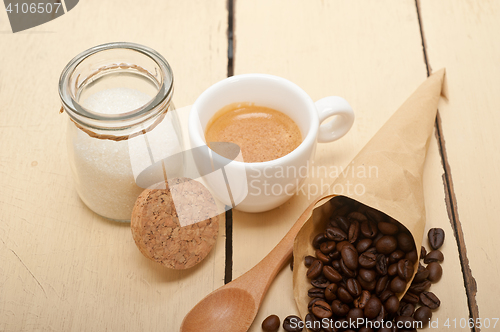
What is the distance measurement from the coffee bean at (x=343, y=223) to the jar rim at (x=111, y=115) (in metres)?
0.47

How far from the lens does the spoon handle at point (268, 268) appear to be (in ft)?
3.44

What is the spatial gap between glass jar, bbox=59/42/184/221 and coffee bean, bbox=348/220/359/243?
1.43ft

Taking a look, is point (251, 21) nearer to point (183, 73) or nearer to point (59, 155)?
point (183, 73)

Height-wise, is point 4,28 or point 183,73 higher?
point 4,28

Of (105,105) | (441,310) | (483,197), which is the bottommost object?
(441,310)

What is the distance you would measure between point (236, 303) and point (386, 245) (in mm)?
357

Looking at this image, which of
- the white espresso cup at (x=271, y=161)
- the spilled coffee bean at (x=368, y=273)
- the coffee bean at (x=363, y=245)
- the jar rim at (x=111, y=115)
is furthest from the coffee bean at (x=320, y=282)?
the jar rim at (x=111, y=115)

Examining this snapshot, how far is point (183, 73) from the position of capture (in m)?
1.45

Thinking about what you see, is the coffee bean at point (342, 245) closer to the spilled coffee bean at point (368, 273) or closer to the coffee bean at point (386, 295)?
the spilled coffee bean at point (368, 273)

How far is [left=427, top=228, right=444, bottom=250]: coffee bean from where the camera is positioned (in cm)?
113

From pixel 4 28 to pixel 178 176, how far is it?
857mm

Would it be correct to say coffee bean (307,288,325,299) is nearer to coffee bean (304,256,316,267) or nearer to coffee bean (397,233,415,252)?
coffee bean (304,256,316,267)

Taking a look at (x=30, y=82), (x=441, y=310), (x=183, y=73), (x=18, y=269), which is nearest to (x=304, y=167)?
(x=441, y=310)

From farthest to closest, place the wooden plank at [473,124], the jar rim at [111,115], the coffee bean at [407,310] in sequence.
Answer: the wooden plank at [473,124] → the coffee bean at [407,310] → the jar rim at [111,115]
